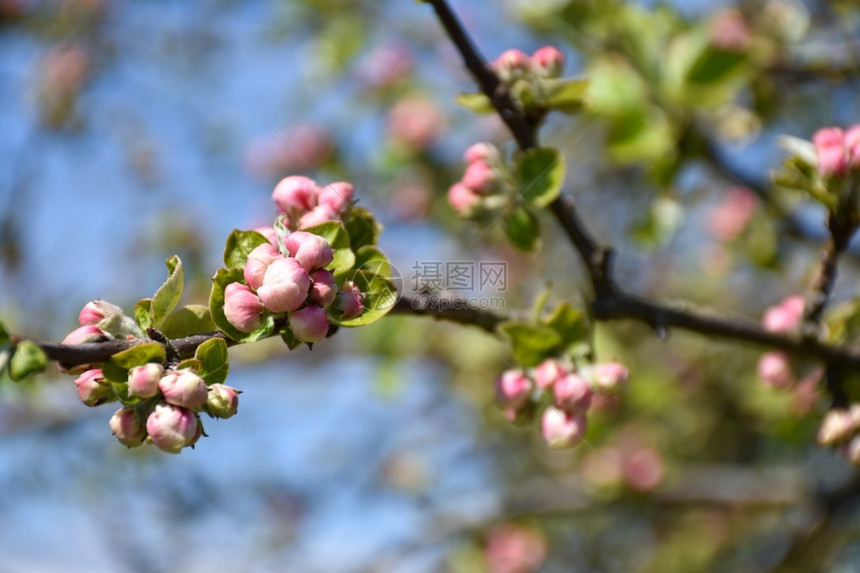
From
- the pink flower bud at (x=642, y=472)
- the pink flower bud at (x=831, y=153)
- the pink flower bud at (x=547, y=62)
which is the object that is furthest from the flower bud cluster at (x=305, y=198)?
the pink flower bud at (x=642, y=472)

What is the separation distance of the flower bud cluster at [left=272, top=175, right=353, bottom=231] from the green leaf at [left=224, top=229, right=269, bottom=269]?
0.10 metres

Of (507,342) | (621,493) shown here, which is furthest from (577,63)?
(507,342)

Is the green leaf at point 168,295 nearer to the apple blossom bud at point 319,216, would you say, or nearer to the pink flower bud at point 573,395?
the apple blossom bud at point 319,216

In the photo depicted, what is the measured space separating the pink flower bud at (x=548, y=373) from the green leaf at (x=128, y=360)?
503 millimetres

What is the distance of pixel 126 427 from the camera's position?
0.77 metres

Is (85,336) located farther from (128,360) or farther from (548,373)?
(548,373)

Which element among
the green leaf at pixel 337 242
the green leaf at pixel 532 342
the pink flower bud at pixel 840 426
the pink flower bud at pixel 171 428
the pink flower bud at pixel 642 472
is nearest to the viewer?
the pink flower bud at pixel 171 428

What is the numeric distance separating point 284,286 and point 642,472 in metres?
2.03

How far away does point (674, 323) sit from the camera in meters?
1.16

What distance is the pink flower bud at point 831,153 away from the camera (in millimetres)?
1064

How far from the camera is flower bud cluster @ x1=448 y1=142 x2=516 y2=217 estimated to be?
1102 mm

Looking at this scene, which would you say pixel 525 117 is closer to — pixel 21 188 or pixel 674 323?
pixel 674 323

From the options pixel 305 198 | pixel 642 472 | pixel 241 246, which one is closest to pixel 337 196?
pixel 305 198

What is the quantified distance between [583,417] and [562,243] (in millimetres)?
2325
